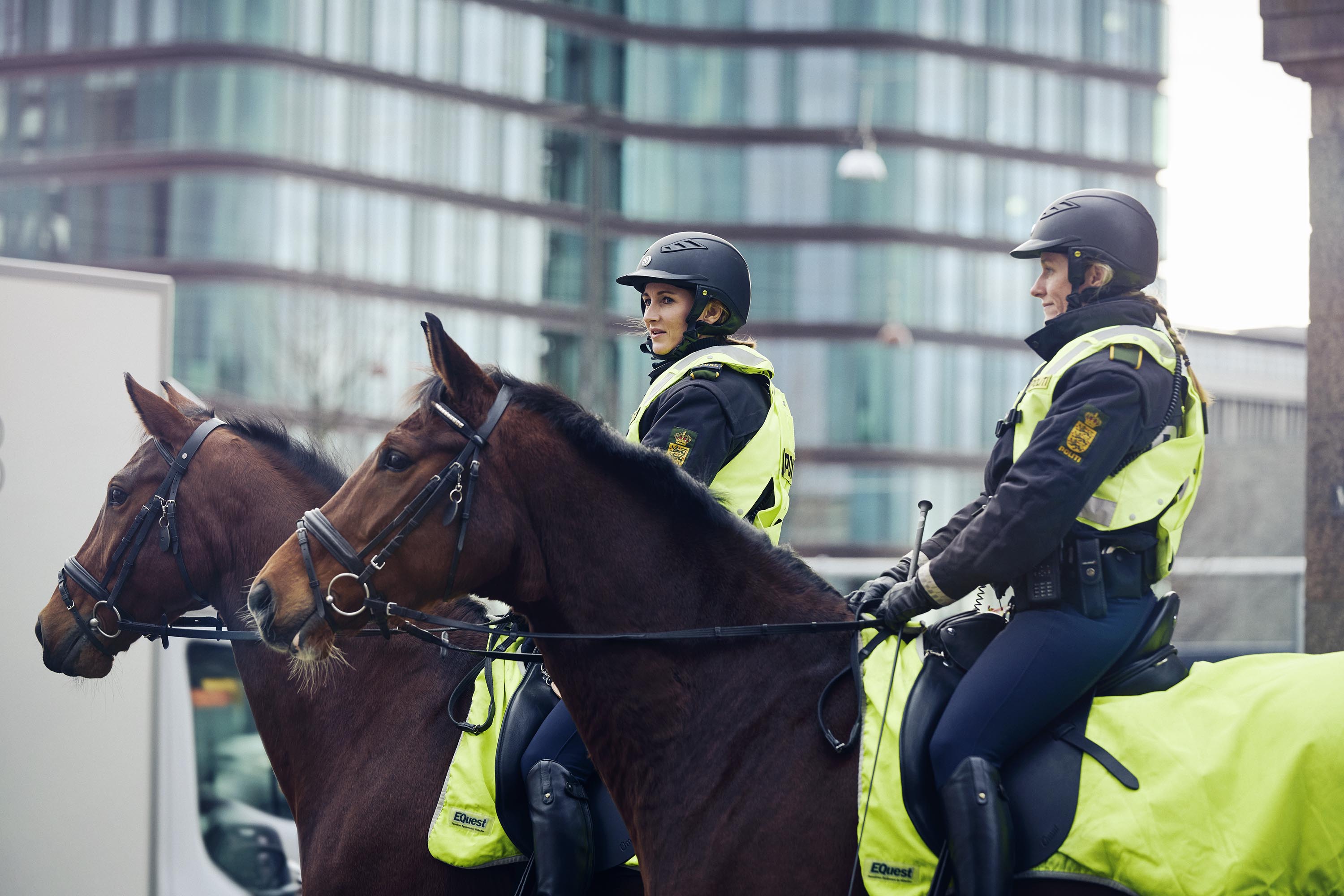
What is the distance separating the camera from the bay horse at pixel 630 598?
3.98 meters

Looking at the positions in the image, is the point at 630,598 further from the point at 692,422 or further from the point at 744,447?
the point at 744,447

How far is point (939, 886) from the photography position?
3.79m

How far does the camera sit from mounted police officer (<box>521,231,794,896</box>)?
4.49 metres

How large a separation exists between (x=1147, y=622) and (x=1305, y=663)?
0.43 meters

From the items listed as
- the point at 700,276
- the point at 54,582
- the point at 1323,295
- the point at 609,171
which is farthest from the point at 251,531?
the point at 609,171

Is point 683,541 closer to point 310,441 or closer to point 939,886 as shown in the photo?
point 939,886

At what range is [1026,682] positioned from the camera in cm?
377

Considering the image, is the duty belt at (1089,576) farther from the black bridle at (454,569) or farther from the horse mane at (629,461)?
the horse mane at (629,461)

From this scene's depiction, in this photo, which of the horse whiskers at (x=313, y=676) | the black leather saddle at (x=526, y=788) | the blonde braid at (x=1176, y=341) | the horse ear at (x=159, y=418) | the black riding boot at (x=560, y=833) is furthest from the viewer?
the horse ear at (x=159, y=418)

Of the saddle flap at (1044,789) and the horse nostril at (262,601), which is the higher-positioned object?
the horse nostril at (262,601)

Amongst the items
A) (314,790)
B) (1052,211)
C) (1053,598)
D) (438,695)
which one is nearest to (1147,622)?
(1053,598)

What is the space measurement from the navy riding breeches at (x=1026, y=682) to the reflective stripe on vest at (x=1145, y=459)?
0.27 meters

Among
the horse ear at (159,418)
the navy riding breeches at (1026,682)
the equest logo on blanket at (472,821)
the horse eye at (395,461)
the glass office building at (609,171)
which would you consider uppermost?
the glass office building at (609,171)

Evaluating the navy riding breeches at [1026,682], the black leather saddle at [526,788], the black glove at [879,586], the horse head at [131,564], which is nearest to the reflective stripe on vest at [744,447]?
the black glove at [879,586]
